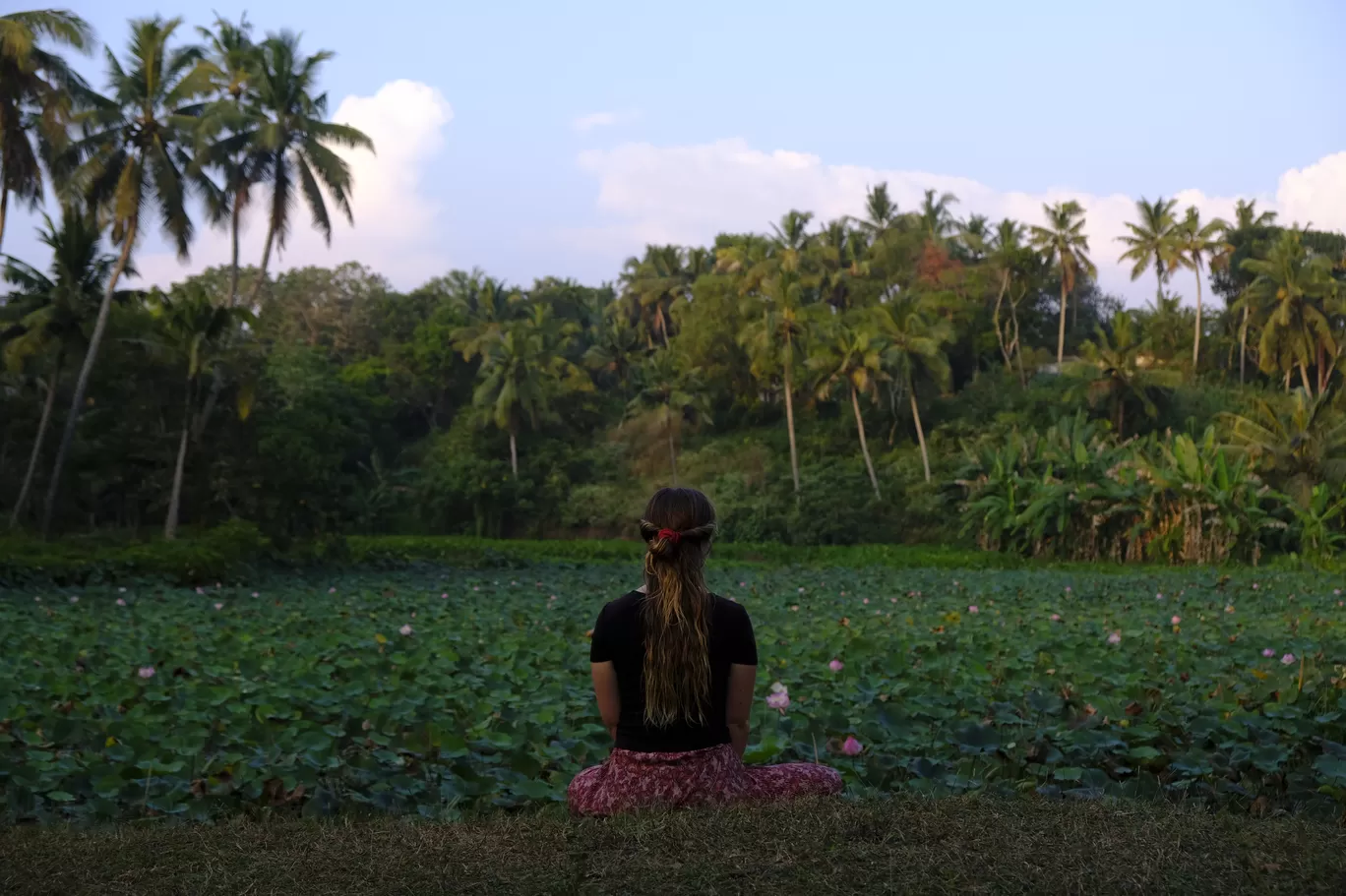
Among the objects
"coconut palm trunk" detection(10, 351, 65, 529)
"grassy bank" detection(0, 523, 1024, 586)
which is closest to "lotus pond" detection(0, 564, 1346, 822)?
"grassy bank" detection(0, 523, 1024, 586)

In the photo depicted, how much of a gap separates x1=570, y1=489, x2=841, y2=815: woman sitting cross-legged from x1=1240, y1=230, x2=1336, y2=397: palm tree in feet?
121

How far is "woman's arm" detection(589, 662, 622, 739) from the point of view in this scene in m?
3.22

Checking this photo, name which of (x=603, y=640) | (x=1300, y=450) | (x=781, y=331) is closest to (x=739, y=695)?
(x=603, y=640)

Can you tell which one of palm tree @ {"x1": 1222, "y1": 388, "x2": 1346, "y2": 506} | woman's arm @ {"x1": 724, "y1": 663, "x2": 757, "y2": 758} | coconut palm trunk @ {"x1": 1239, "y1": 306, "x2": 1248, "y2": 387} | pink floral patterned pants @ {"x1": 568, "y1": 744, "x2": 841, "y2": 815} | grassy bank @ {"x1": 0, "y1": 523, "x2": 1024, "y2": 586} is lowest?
grassy bank @ {"x1": 0, "y1": 523, "x2": 1024, "y2": 586}

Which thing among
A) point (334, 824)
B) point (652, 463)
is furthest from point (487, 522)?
point (334, 824)

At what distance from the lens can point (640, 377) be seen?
154 ft

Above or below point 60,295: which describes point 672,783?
below

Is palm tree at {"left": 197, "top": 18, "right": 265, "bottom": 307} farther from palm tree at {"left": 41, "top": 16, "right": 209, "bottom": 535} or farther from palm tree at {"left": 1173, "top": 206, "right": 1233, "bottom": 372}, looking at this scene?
palm tree at {"left": 1173, "top": 206, "right": 1233, "bottom": 372}

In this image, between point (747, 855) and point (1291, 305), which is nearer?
point (747, 855)

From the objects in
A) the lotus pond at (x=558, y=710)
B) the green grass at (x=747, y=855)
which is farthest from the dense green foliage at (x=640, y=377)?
the green grass at (x=747, y=855)

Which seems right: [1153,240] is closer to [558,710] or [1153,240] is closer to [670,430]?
[670,430]

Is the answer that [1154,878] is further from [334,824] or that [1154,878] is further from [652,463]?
[652,463]

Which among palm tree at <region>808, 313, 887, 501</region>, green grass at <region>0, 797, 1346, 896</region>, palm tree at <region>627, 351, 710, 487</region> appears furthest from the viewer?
palm tree at <region>627, 351, 710, 487</region>

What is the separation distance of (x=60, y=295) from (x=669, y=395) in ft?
66.6
